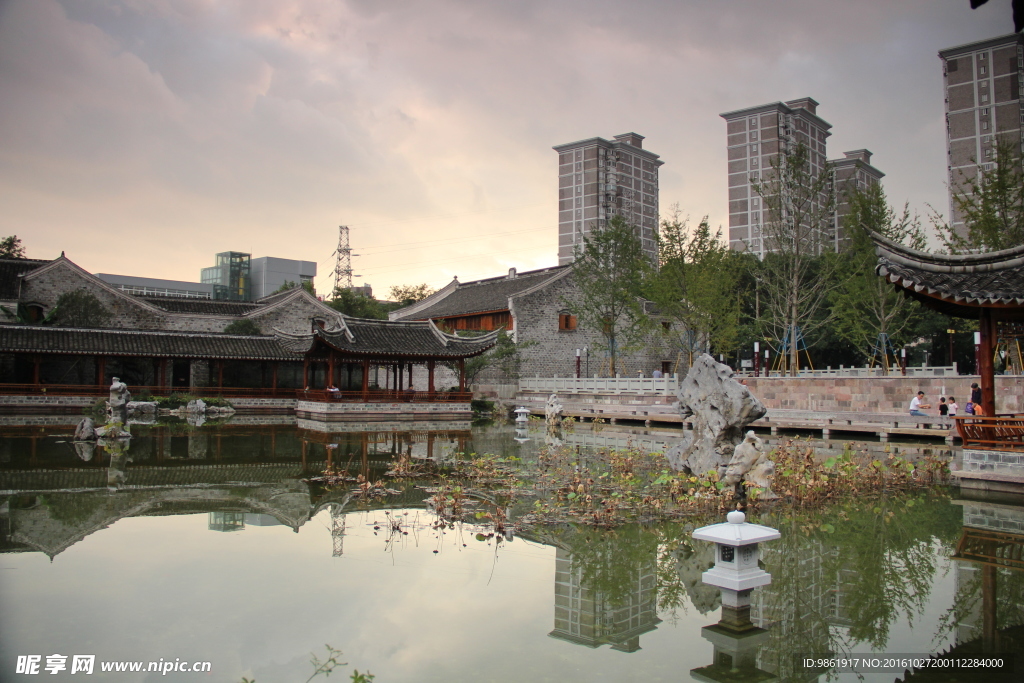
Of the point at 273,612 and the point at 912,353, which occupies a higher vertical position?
the point at 912,353

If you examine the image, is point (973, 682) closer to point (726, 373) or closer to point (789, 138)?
point (726, 373)

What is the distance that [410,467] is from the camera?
39.5 feet

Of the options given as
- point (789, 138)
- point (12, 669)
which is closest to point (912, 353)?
point (789, 138)

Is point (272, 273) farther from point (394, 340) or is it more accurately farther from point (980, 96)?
point (980, 96)

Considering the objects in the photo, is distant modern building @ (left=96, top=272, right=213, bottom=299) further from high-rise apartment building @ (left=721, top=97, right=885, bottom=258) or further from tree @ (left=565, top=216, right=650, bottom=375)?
high-rise apartment building @ (left=721, top=97, right=885, bottom=258)

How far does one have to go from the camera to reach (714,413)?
9.58m

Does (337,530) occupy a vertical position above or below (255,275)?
below

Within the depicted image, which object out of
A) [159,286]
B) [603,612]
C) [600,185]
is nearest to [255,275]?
[159,286]

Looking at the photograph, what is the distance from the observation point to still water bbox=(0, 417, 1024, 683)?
432 cm

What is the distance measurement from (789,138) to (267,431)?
4499 centimetres

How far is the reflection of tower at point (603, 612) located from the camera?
4.67 metres

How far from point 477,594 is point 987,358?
798cm

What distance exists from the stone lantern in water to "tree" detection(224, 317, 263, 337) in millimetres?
29650

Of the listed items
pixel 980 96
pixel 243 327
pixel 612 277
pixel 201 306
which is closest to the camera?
pixel 243 327
